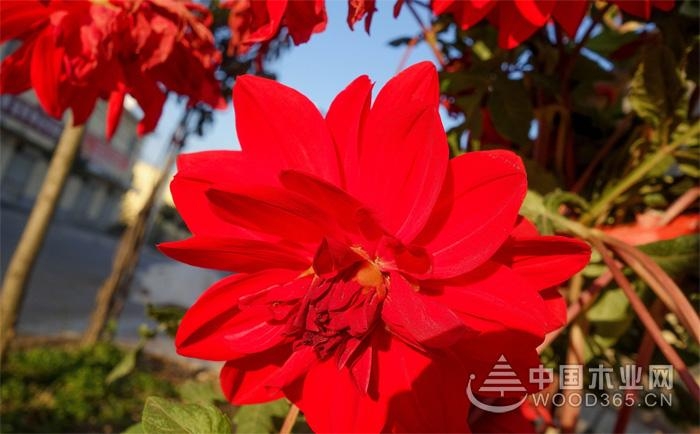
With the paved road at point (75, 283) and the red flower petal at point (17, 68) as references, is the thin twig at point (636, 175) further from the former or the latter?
the paved road at point (75, 283)

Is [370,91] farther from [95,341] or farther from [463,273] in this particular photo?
[95,341]

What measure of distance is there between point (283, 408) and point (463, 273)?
0.23m

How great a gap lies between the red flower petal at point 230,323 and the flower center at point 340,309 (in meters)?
0.02

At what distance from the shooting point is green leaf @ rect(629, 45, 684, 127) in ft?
1.52

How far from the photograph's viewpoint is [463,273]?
0.87 feet

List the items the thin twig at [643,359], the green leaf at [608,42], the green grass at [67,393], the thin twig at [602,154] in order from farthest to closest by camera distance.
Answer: the green grass at [67,393] < the green leaf at [608,42] < the thin twig at [602,154] < the thin twig at [643,359]

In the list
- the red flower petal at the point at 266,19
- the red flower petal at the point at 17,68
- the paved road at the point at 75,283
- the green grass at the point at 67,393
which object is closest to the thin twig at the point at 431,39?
the red flower petal at the point at 266,19

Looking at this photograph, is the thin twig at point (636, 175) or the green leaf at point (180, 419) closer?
the green leaf at point (180, 419)

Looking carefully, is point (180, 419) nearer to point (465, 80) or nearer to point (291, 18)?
point (291, 18)

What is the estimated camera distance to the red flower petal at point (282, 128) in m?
0.29

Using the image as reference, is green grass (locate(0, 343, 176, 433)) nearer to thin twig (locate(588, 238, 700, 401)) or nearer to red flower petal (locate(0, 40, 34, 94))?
red flower petal (locate(0, 40, 34, 94))

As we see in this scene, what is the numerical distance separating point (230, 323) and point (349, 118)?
124mm

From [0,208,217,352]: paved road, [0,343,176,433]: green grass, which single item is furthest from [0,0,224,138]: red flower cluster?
[0,208,217,352]: paved road

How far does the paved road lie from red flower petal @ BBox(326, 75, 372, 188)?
9.07 feet
